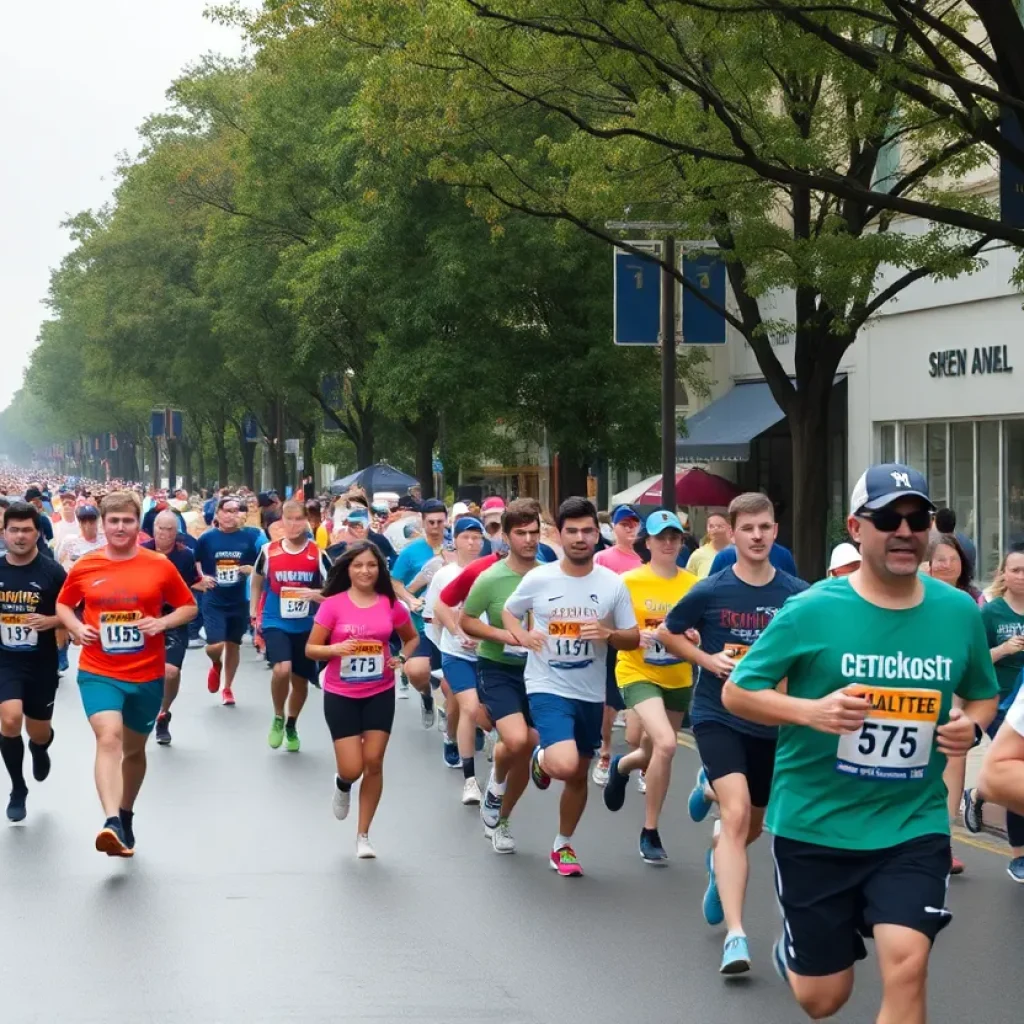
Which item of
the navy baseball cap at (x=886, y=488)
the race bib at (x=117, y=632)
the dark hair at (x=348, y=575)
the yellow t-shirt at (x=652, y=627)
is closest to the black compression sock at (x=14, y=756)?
the race bib at (x=117, y=632)

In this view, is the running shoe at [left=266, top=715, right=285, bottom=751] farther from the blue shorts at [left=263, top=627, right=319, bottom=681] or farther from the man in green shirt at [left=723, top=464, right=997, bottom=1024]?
the man in green shirt at [left=723, top=464, right=997, bottom=1024]

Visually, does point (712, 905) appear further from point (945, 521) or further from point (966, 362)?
point (966, 362)

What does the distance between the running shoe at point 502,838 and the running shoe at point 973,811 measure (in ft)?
8.64

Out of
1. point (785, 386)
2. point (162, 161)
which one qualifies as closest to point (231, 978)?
point (785, 386)

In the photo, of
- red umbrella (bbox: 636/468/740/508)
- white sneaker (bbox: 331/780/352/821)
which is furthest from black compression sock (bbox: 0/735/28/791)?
red umbrella (bbox: 636/468/740/508)

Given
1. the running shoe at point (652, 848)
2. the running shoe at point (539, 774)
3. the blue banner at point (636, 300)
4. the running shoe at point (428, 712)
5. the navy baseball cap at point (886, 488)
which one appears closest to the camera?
the navy baseball cap at point (886, 488)

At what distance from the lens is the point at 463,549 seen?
13.2 meters

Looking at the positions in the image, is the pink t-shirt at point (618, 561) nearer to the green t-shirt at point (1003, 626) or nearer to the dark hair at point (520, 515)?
the dark hair at point (520, 515)

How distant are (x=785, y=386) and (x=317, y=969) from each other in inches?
607

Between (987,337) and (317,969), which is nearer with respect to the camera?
(317,969)

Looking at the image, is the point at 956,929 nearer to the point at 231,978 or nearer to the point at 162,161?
the point at 231,978

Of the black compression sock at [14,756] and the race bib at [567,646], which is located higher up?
the race bib at [567,646]

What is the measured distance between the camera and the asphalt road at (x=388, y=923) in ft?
24.0

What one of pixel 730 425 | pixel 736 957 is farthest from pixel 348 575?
pixel 730 425
